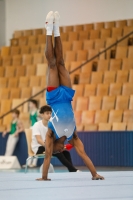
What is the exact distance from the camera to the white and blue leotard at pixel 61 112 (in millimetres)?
5285

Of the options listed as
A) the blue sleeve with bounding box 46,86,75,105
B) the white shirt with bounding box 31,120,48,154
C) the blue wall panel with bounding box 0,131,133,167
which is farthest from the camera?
the blue wall panel with bounding box 0,131,133,167

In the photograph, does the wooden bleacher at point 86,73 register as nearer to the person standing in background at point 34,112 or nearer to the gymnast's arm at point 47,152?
the person standing in background at point 34,112

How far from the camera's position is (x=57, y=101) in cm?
533

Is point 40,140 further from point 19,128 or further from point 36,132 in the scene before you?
point 19,128

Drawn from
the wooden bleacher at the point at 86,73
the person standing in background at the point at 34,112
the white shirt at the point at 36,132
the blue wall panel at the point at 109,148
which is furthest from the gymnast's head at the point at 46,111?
the person standing in background at the point at 34,112

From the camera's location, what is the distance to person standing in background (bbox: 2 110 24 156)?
36.0 ft

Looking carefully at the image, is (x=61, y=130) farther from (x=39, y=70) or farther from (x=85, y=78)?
(x=39, y=70)

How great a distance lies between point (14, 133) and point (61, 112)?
583cm

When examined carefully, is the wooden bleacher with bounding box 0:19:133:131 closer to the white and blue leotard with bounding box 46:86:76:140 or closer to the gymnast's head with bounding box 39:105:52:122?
the gymnast's head with bounding box 39:105:52:122

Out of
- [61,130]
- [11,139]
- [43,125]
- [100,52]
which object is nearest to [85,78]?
[100,52]

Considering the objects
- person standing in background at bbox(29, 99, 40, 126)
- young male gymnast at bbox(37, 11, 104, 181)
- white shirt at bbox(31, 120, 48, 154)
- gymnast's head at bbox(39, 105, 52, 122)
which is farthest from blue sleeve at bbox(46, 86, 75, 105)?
person standing in background at bbox(29, 99, 40, 126)

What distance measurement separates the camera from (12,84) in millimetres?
12812

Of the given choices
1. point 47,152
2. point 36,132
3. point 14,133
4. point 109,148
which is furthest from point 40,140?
point 14,133

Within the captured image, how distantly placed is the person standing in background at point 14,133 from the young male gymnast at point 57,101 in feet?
18.6
